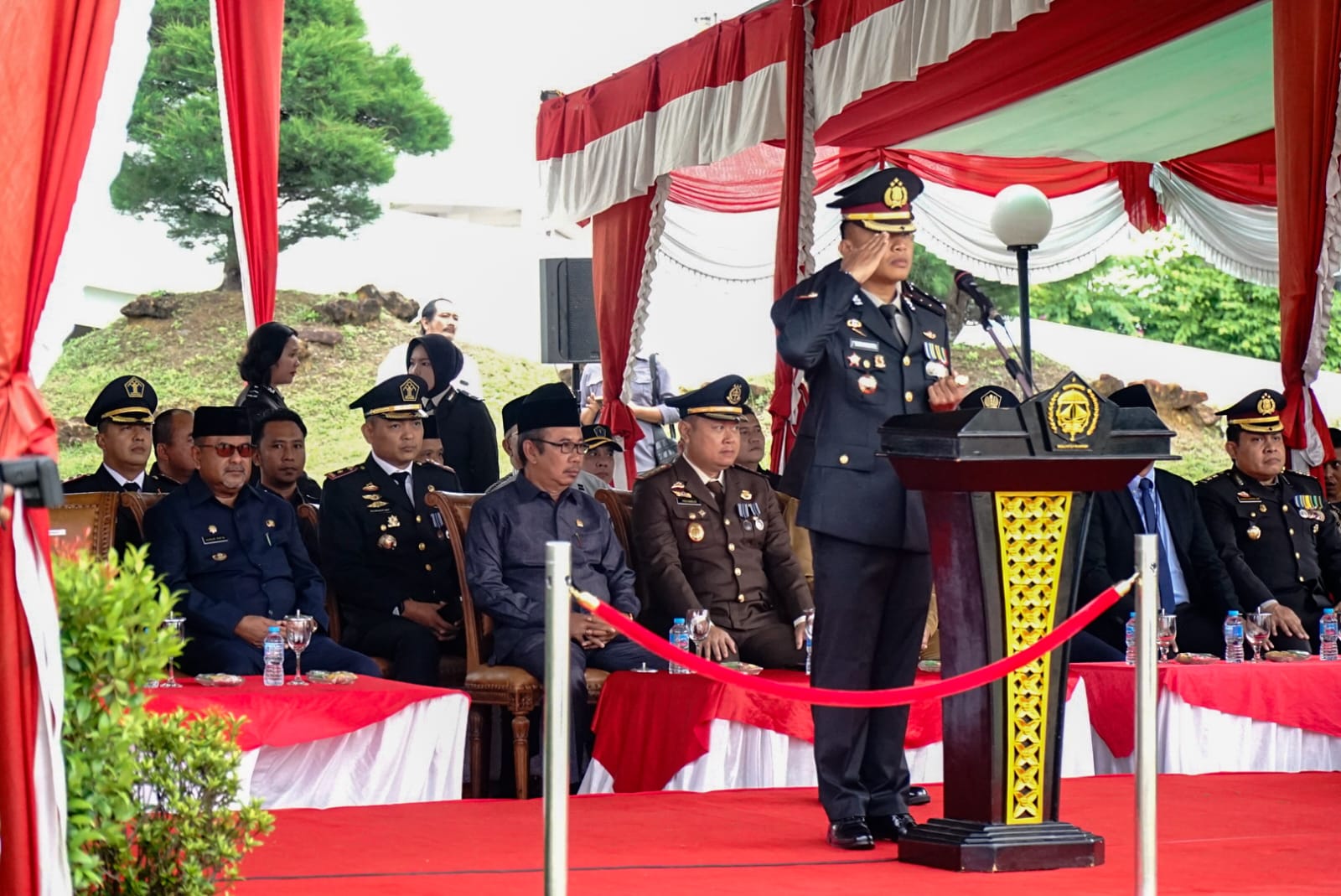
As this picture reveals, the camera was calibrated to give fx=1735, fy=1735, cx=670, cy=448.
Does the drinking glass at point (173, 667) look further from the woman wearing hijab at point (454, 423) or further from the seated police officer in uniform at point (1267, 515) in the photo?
the seated police officer in uniform at point (1267, 515)

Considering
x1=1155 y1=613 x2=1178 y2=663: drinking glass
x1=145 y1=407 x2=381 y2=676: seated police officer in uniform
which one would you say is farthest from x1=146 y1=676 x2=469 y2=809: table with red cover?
x1=1155 y1=613 x2=1178 y2=663: drinking glass

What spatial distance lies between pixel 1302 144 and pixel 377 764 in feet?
12.4

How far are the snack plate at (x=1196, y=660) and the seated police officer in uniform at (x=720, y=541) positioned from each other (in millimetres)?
1229

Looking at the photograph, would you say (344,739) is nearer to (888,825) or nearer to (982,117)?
(888,825)

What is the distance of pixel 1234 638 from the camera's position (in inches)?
229

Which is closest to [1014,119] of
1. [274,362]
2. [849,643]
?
[274,362]

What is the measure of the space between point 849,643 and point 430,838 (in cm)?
112

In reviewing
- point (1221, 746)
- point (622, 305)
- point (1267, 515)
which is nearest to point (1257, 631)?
point (1221, 746)

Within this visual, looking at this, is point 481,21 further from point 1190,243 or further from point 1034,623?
point 1034,623

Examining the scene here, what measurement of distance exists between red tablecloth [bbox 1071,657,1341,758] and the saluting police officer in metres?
1.56

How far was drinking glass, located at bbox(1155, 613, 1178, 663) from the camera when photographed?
5652 mm

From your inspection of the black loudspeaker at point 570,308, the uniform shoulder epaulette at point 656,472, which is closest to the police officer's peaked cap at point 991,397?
the uniform shoulder epaulette at point 656,472

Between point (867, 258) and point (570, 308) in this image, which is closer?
point (867, 258)

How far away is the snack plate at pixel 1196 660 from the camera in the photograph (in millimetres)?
5664
